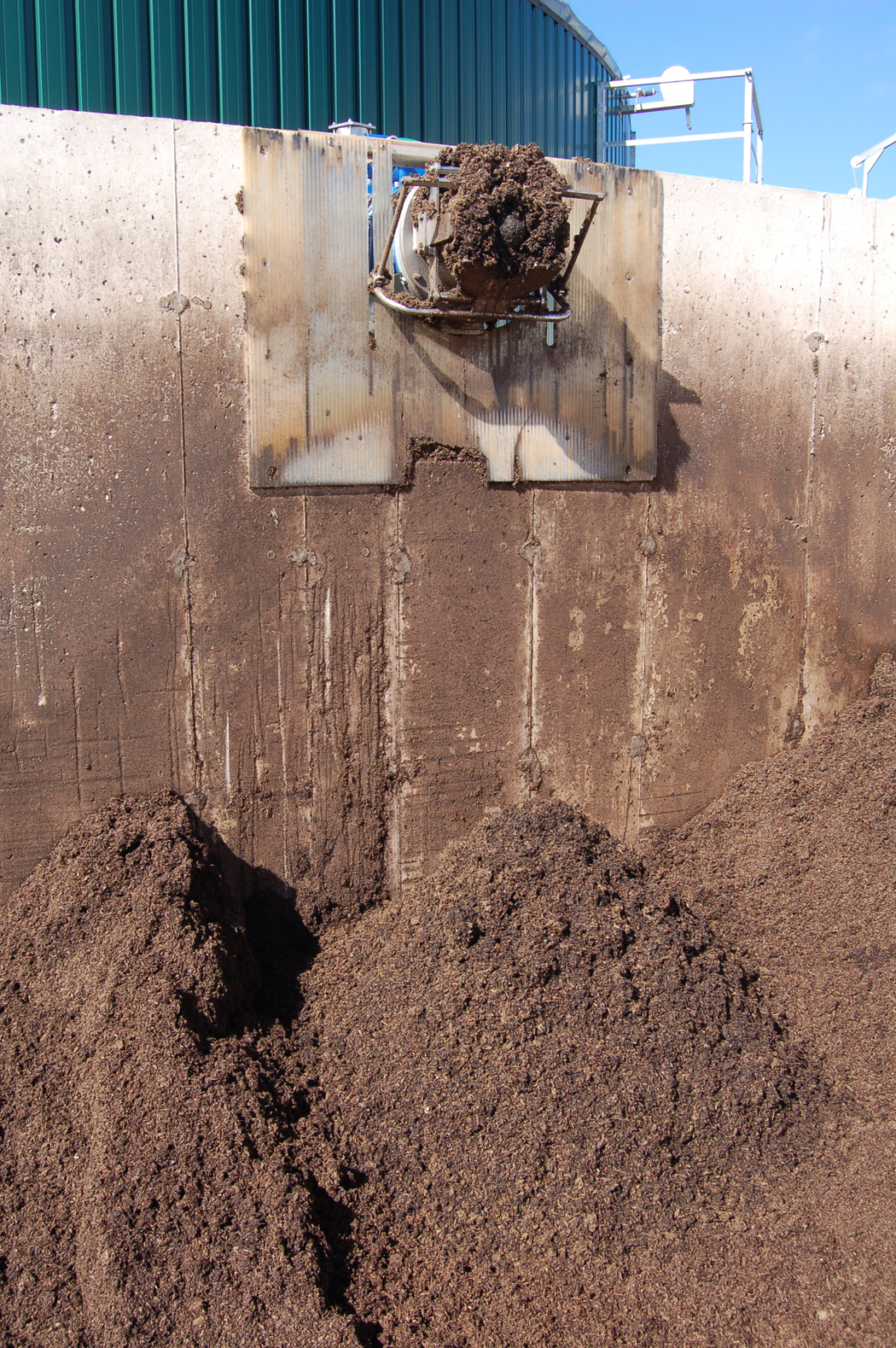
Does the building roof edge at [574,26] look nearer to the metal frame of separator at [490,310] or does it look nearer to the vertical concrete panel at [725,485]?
the vertical concrete panel at [725,485]

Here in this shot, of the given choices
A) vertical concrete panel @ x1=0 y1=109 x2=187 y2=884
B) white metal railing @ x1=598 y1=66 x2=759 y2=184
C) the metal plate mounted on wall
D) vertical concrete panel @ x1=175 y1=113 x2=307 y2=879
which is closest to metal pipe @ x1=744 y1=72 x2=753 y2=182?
white metal railing @ x1=598 y1=66 x2=759 y2=184

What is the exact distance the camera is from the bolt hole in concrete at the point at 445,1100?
2.07 m

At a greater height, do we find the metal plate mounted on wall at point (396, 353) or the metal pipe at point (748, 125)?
the metal pipe at point (748, 125)

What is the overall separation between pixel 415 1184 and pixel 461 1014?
478mm

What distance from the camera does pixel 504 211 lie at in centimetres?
266

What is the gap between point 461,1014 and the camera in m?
2.70

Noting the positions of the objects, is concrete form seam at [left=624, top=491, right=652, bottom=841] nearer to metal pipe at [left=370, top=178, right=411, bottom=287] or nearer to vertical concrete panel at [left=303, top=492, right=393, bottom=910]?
vertical concrete panel at [left=303, top=492, right=393, bottom=910]

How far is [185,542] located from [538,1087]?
2.05 m

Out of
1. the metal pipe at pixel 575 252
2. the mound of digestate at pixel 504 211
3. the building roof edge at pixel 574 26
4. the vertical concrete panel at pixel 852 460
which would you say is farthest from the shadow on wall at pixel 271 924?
the building roof edge at pixel 574 26

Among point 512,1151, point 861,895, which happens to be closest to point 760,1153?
point 512,1151

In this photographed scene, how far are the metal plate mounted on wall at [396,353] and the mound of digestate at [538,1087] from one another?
1.43 metres

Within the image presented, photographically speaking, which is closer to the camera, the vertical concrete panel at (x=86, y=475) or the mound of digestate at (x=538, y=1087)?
the mound of digestate at (x=538, y=1087)

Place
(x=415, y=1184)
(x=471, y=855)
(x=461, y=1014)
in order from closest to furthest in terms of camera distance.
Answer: (x=415, y=1184)
(x=461, y=1014)
(x=471, y=855)

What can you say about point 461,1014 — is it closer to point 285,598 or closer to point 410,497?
A: point 285,598
